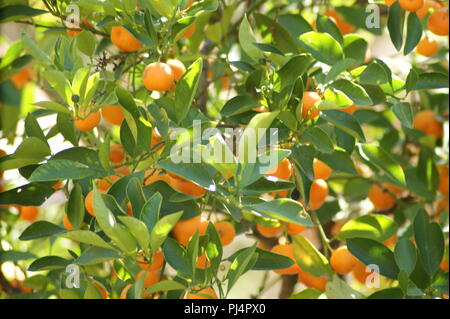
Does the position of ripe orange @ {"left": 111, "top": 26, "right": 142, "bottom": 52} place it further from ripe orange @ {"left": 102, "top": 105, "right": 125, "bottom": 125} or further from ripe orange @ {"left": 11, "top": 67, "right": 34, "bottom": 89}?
ripe orange @ {"left": 11, "top": 67, "right": 34, "bottom": 89}

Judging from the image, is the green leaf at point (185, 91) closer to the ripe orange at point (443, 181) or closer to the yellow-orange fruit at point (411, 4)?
the yellow-orange fruit at point (411, 4)

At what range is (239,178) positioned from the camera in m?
0.74

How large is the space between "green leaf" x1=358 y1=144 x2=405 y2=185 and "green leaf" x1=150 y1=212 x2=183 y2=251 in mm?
354

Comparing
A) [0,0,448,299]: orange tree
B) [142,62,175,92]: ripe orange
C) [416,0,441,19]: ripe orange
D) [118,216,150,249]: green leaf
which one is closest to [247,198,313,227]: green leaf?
[0,0,448,299]: orange tree

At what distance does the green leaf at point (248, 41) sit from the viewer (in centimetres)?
92

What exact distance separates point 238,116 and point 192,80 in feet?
0.33

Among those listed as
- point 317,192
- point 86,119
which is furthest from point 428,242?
point 86,119

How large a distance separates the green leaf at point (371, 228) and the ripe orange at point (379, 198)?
0.36 meters

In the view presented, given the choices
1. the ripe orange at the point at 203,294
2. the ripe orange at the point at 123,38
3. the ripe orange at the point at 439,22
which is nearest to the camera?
the ripe orange at the point at 203,294

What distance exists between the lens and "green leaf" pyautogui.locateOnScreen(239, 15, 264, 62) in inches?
36.3

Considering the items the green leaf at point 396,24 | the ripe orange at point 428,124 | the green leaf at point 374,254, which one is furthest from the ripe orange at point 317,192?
the ripe orange at point 428,124

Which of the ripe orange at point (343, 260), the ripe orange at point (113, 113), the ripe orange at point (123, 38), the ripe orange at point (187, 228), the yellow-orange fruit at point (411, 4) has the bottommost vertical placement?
the ripe orange at point (343, 260)
